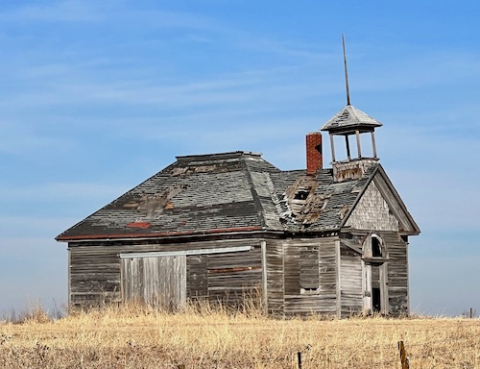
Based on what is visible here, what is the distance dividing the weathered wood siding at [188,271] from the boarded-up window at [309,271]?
1672 mm

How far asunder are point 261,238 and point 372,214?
15.6 feet

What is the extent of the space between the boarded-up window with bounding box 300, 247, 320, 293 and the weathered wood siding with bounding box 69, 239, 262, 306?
1672 millimetres

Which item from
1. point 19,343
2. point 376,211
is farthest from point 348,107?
point 19,343

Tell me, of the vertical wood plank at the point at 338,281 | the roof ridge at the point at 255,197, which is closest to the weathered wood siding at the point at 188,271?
the roof ridge at the point at 255,197

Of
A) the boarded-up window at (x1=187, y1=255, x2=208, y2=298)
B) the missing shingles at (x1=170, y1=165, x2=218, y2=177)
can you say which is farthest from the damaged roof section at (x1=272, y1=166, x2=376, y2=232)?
the boarded-up window at (x1=187, y1=255, x2=208, y2=298)

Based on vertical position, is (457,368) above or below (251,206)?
below

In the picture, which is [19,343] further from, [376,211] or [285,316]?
[376,211]

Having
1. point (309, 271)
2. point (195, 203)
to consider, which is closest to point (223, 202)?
point (195, 203)

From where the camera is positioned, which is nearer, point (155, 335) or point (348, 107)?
point (155, 335)

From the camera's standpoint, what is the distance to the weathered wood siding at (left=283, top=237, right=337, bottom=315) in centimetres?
3697

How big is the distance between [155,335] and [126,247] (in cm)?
1366

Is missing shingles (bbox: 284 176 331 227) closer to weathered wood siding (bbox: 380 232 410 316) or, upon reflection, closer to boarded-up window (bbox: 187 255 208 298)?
weathered wood siding (bbox: 380 232 410 316)

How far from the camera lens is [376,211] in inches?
1543

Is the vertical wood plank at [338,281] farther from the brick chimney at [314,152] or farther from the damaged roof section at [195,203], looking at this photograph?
the brick chimney at [314,152]
